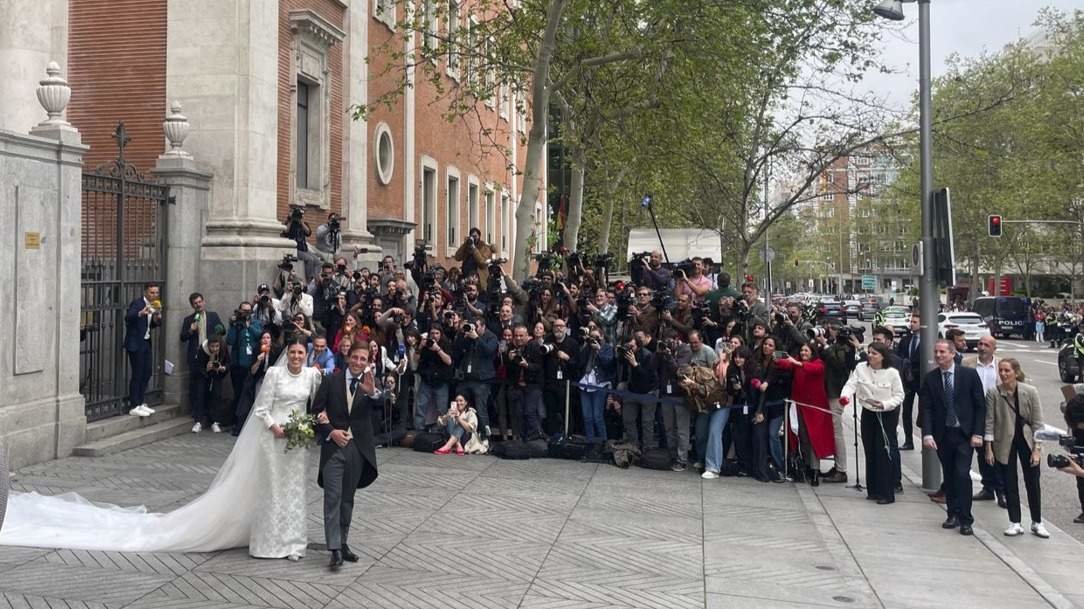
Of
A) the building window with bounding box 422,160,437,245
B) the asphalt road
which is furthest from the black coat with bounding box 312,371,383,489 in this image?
the building window with bounding box 422,160,437,245

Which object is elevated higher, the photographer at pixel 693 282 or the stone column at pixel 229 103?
the stone column at pixel 229 103

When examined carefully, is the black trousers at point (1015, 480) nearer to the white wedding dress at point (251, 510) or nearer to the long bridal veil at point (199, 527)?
the white wedding dress at point (251, 510)

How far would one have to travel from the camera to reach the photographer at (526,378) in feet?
40.5

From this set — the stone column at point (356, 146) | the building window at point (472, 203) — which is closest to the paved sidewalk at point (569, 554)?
the stone column at point (356, 146)

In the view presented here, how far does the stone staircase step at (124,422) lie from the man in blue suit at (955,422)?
974 centimetres

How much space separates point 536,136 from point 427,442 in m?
7.79

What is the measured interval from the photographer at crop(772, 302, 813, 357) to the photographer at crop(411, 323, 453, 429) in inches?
172

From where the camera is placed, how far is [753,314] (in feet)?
42.3

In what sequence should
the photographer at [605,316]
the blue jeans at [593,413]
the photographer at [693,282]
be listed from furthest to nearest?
the photographer at [693,282], the photographer at [605,316], the blue jeans at [593,413]

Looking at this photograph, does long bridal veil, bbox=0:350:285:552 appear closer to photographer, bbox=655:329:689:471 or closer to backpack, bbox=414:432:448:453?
backpack, bbox=414:432:448:453

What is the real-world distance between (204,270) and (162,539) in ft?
25.4

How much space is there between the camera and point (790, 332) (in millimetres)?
12141

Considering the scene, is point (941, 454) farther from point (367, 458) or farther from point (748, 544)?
point (367, 458)

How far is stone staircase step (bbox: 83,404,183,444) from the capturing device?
11688 mm
